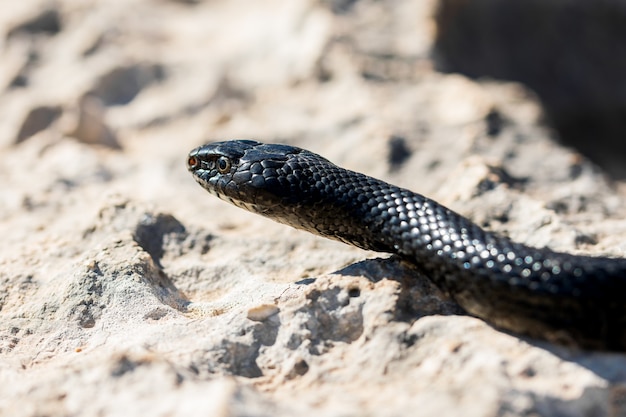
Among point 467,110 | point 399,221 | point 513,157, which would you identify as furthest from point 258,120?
point 399,221

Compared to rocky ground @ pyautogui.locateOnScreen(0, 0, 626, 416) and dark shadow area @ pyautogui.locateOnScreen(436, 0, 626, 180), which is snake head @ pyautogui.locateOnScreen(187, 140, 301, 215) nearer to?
rocky ground @ pyautogui.locateOnScreen(0, 0, 626, 416)

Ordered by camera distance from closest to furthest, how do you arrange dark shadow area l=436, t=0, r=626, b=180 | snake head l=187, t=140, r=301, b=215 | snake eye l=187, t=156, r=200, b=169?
snake head l=187, t=140, r=301, b=215 → snake eye l=187, t=156, r=200, b=169 → dark shadow area l=436, t=0, r=626, b=180

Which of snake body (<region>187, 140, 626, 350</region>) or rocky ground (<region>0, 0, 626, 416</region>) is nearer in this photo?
rocky ground (<region>0, 0, 626, 416</region>)

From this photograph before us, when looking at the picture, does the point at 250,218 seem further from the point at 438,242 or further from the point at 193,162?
the point at 438,242

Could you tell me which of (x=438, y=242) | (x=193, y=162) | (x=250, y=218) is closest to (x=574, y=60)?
(x=250, y=218)

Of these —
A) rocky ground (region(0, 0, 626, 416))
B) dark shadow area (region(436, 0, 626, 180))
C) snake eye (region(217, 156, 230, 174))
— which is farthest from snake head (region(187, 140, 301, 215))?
dark shadow area (region(436, 0, 626, 180))

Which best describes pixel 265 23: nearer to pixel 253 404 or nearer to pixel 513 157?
pixel 513 157

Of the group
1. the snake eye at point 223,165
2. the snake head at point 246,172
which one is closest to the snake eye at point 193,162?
the snake head at point 246,172
